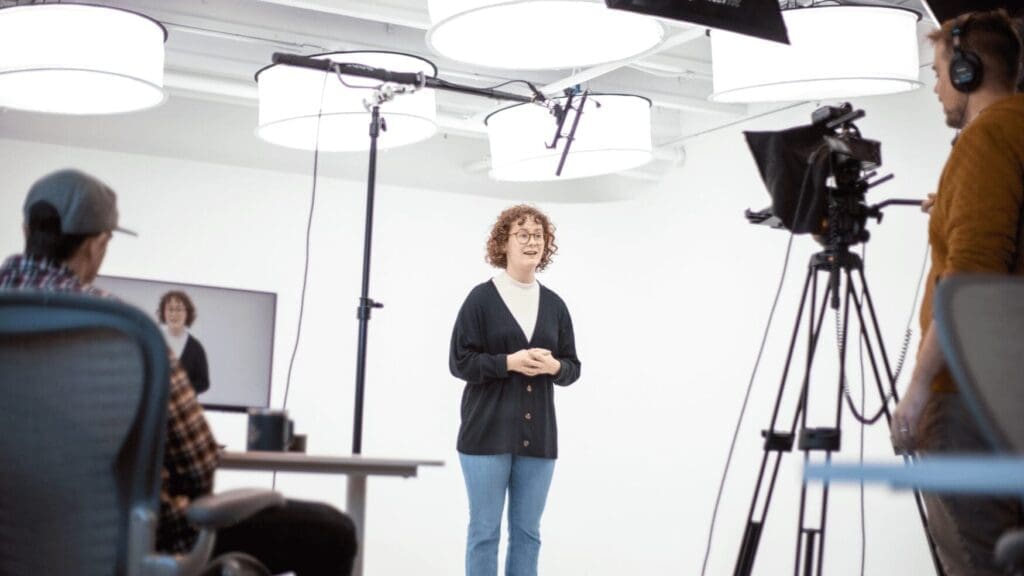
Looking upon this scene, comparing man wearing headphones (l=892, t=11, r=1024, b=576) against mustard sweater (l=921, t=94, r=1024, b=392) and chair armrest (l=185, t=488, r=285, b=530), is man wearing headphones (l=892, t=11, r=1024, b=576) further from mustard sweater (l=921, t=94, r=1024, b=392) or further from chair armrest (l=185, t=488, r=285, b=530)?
chair armrest (l=185, t=488, r=285, b=530)

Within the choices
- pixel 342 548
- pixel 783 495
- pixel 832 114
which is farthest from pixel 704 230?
pixel 342 548

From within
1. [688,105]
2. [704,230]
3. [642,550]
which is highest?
[688,105]

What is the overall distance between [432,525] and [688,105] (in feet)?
9.10

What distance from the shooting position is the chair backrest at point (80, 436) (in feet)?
6.15

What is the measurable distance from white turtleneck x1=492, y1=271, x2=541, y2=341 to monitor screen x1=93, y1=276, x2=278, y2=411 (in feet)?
3.10

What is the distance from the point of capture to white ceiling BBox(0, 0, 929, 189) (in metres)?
5.66

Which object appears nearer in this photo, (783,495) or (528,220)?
(528,220)

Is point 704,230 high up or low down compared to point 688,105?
down

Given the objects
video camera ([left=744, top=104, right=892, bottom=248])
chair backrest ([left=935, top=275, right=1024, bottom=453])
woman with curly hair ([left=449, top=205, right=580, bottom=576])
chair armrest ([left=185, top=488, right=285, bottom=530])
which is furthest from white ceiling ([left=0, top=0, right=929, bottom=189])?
chair backrest ([left=935, top=275, right=1024, bottom=453])

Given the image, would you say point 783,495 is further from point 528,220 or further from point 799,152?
point 799,152

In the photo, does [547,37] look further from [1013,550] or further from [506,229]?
[1013,550]

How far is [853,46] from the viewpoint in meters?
3.60

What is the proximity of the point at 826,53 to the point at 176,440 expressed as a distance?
2.35m

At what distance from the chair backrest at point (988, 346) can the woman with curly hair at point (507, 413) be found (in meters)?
2.75
